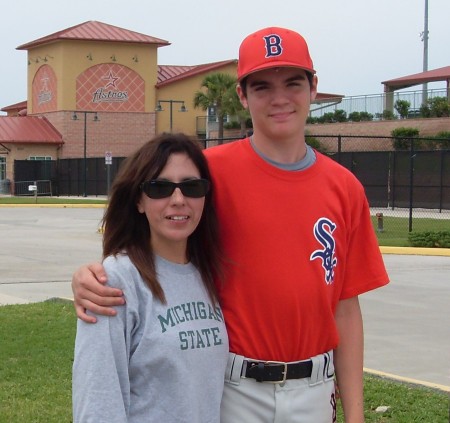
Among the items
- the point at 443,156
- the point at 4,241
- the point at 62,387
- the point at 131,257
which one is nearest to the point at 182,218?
the point at 131,257

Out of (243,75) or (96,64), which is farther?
(96,64)

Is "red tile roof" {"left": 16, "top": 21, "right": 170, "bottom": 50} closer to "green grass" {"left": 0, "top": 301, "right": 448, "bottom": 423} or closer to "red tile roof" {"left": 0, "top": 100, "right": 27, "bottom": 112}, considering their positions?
"red tile roof" {"left": 0, "top": 100, "right": 27, "bottom": 112}

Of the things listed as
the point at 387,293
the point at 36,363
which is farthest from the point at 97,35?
the point at 36,363

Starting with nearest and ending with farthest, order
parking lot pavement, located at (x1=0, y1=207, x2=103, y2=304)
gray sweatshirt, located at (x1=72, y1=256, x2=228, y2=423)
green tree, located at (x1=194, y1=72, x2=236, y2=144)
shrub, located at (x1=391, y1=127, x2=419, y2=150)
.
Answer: gray sweatshirt, located at (x1=72, y1=256, x2=228, y2=423)
parking lot pavement, located at (x1=0, y1=207, x2=103, y2=304)
shrub, located at (x1=391, y1=127, x2=419, y2=150)
green tree, located at (x1=194, y1=72, x2=236, y2=144)

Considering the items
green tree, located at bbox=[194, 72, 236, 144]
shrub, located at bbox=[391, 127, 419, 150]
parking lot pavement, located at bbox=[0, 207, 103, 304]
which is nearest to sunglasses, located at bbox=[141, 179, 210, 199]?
parking lot pavement, located at bbox=[0, 207, 103, 304]

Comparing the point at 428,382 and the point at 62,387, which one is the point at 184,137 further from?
the point at 428,382

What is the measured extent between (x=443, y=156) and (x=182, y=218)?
27.6 m

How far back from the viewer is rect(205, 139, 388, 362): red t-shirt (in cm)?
284

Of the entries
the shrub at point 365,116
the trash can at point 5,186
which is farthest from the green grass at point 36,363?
the trash can at point 5,186

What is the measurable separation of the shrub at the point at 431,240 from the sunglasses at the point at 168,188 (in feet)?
50.8

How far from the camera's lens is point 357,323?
314 cm

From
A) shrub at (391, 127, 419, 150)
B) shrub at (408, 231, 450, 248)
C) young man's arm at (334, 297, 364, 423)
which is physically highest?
shrub at (391, 127, 419, 150)

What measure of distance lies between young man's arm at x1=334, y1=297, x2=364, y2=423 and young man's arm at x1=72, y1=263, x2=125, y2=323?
0.94m

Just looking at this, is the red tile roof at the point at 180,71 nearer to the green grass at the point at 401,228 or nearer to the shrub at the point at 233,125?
the shrub at the point at 233,125
